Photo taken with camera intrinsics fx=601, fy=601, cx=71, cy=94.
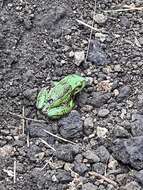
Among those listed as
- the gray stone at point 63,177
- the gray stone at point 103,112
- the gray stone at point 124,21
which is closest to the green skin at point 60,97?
the gray stone at point 103,112

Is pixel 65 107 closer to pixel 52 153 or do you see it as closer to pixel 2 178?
pixel 52 153

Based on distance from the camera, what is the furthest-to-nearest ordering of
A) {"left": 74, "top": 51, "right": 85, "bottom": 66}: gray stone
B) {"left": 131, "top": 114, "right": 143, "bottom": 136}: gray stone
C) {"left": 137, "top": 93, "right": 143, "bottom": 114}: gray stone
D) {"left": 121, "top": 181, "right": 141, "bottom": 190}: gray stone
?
1. {"left": 74, "top": 51, "right": 85, "bottom": 66}: gray stone
2. {"left": 137, "top": 93, "right": 143, "bottom": 114}: gray stone
3. {"left": 131, "top": 114, "right": 143, "bottom": 136}: gray stone
4. {"left": 121, "top": 181, "right": 141, "bottom": 190}: gray stone

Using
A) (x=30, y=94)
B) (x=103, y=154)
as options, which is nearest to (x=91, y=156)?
(x=103, y=154)

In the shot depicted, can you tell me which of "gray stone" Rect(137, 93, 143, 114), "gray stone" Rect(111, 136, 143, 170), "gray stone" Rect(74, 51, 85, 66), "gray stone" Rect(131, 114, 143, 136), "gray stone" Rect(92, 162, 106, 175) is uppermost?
"gray stone" Rect(74, 51, 85, 66)

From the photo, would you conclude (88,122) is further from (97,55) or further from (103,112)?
(97,55)

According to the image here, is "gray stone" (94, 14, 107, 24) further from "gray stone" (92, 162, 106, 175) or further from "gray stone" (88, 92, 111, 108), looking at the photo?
"gray stone" (92, 162, 106, 175)

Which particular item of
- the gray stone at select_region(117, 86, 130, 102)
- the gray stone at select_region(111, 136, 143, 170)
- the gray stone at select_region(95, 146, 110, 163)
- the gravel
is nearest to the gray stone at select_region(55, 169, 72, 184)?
the gravel
